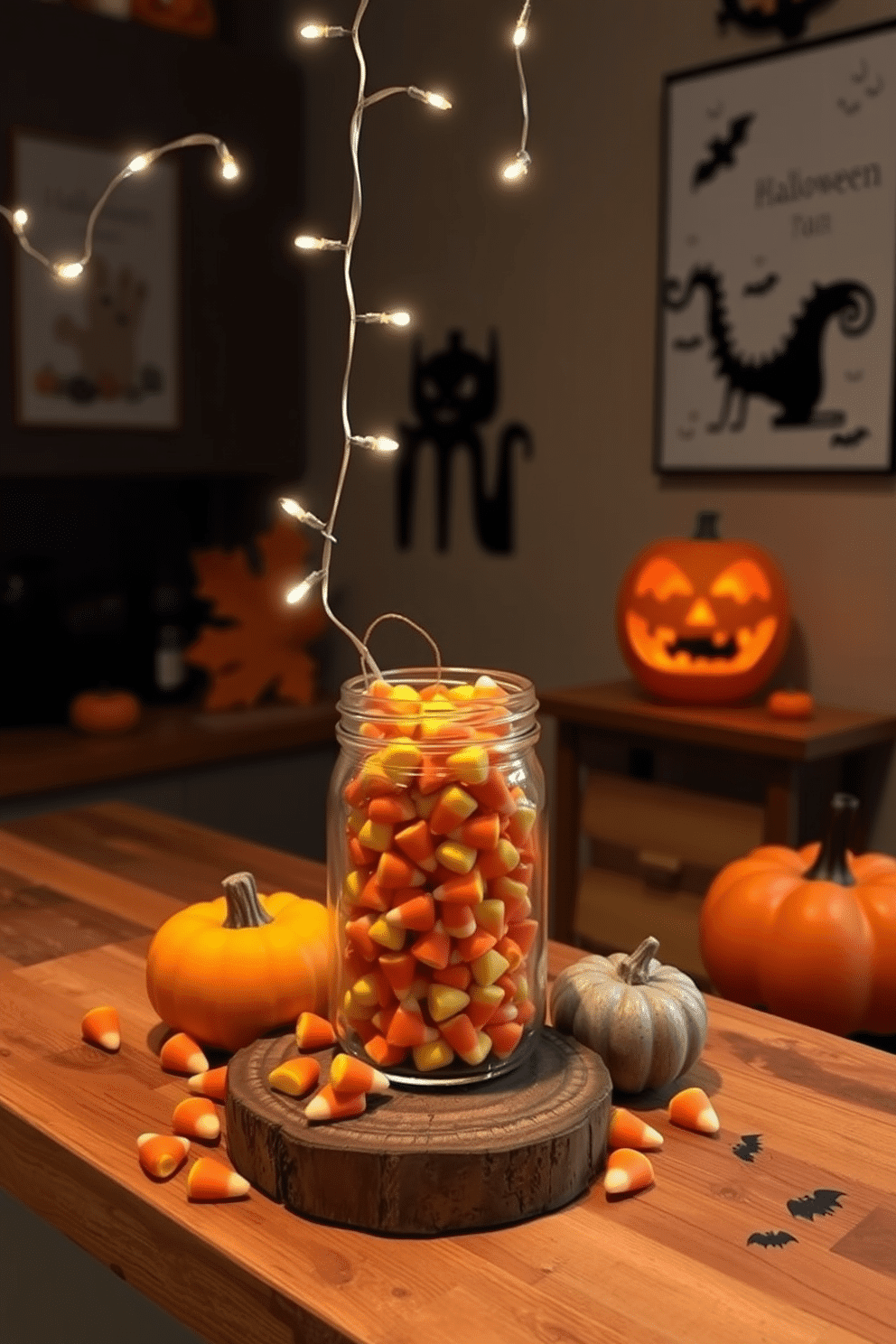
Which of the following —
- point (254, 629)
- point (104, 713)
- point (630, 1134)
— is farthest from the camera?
point (254, 629)

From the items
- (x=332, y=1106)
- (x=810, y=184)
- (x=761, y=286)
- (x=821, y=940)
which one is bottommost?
(x=821, y=940)

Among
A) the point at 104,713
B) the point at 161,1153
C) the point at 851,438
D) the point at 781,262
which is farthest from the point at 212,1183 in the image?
the point at 104,713

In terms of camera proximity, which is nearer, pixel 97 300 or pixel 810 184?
pixel 810 184

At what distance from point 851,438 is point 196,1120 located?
1877mm

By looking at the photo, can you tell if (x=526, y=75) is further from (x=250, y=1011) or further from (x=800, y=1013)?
(x=250, y=1011)

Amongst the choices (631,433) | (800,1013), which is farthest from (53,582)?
(800,1013)

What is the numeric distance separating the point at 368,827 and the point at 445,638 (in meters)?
2.37

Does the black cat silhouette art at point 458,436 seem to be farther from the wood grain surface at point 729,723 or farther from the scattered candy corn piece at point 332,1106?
the scattered candy corn piece at point 332,1106

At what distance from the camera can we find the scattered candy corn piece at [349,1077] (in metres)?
0.84

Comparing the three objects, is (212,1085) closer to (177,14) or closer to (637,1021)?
(637,1021)

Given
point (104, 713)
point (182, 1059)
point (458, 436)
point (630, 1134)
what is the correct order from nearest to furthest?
point (630, 1134) < point (182, 1059) < point (104, 713) < point (458, 436)

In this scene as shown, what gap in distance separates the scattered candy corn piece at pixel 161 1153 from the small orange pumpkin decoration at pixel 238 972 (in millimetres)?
150

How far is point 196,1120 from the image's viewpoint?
35.9 inches

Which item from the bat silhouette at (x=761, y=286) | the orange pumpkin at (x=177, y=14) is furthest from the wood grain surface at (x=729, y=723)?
the orange pumpkin at (x=177, y=14)
